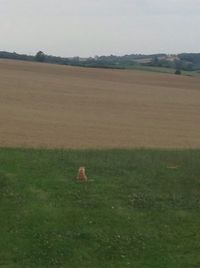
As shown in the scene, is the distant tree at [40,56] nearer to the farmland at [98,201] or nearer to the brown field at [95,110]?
the brown field at [95,110]

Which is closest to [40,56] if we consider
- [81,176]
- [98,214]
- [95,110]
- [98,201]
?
[95,110]

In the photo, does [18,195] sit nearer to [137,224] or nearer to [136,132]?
[137,224]

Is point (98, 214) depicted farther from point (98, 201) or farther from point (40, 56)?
point (40, 56)

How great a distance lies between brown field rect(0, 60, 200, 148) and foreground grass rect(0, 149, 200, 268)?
7.03 metres

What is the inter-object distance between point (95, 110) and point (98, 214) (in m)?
28.2

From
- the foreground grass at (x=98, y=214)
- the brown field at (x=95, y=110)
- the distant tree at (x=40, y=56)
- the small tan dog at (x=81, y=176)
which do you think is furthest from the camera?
the distant tree at (x=40, y=56)

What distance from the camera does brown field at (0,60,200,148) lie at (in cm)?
2470

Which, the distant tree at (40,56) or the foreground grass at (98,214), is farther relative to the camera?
the distant tree at (40,56)

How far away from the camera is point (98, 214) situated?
10.5m

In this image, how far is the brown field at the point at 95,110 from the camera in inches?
973

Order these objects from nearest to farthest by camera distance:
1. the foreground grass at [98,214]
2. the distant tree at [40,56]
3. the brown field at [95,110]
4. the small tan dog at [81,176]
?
the foreground grass at [98,214]
the small tan dog at [81,176]
the brown field at [95,110]
the distant tree at [40,56]

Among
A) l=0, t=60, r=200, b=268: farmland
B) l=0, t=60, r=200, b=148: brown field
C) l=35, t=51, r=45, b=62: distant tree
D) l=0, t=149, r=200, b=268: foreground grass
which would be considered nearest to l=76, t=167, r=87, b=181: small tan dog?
l=0, t=149, r=200, b=268: foreground grass

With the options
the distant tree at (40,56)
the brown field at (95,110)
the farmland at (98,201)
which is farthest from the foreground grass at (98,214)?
the distant tree at (40,56)

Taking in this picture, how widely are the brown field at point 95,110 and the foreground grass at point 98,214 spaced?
23.1 ft
